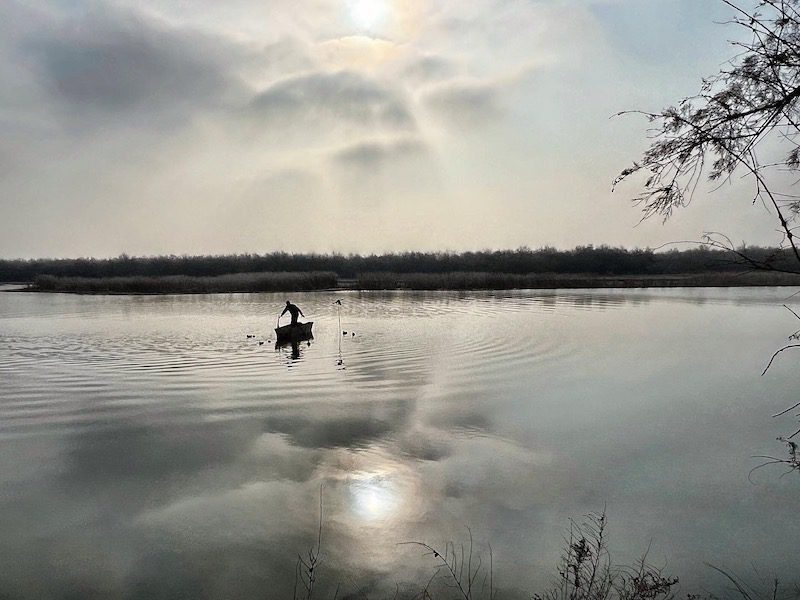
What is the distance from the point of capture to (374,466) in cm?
695

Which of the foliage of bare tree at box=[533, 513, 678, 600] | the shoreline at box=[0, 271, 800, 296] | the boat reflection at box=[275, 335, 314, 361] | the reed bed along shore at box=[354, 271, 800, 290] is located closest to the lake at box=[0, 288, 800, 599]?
the foliage of bare tree at box=[533, 513, 678, 600]

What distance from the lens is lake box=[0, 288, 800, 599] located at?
4.73 m

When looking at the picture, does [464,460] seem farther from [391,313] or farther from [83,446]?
[391,313]

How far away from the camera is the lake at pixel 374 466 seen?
4.73m

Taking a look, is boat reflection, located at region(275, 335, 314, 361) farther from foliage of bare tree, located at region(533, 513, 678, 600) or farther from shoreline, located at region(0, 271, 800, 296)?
shoreline, located at region(0, 271, 800, 296)

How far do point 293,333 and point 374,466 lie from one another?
11.8 m

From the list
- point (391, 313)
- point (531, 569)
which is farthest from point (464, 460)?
point (391, 313)

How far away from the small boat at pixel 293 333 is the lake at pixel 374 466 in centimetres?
204

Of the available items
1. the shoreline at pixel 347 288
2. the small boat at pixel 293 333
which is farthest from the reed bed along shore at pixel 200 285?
the small boat at pixel 293 333

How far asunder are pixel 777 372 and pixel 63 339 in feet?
70.7

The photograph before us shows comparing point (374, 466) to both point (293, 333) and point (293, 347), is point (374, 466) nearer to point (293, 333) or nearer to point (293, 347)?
point (293, 347)

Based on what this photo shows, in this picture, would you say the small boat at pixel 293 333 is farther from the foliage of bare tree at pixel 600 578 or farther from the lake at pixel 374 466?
the foliage of bare tree at pixel 600 578

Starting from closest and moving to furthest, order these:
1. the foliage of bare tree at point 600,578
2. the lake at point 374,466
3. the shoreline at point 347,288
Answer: the foliage of bare tree at point 600,578, the lake at point 374,466, the shoreline at point 347,288

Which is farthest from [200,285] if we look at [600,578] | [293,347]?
[600,578]
